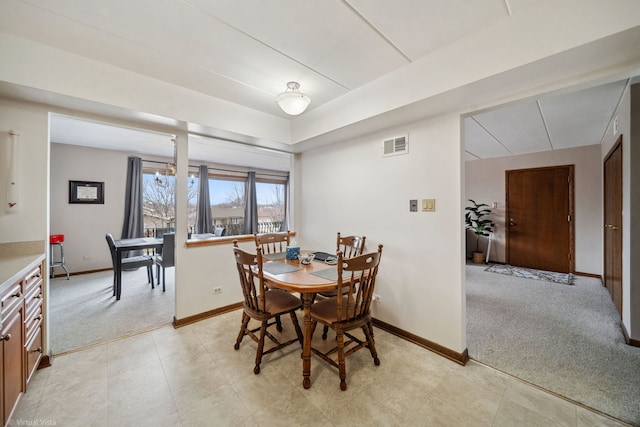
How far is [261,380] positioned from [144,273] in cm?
426

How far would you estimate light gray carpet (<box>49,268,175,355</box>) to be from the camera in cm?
250

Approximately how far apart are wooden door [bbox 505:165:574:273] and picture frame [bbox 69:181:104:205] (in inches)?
332

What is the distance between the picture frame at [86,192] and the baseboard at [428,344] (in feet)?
18.5

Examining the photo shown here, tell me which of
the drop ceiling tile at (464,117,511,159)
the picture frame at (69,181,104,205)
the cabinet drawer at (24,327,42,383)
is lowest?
the cabinet drawer at (24,327,42,383)

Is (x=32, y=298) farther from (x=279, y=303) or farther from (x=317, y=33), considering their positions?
(x=317, y=33)

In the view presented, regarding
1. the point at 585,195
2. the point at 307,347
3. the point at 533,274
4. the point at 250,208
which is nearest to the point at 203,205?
the point at 250,208

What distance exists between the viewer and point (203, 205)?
6.10m

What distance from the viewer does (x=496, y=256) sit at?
5523 mm

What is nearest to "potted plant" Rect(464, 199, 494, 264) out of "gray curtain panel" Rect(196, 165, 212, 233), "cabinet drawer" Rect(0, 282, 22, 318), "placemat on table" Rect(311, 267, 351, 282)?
"placemat on table" Rect(311, 267, 351, 282)

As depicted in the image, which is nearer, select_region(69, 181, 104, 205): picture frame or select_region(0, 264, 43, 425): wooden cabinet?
select_region(0, 264, 43, 425): wooden cabinet

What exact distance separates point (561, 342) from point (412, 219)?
1.82m

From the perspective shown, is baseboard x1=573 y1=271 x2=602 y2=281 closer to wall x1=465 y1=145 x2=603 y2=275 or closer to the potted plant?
wall x1=465 y1=145 x2=603 y2=275

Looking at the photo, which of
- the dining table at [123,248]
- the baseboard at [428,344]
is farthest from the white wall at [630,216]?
the dining table at [123,248]

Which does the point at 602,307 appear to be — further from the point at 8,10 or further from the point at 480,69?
the point at 8,10
